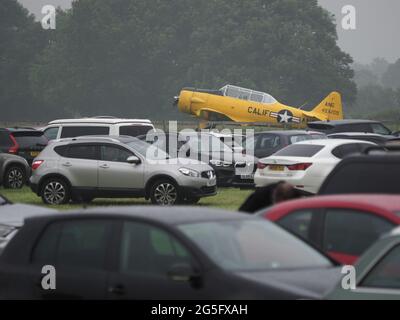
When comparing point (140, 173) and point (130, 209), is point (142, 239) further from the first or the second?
point (140, 173)

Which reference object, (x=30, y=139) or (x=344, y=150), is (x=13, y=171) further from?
(x=344, y=150)

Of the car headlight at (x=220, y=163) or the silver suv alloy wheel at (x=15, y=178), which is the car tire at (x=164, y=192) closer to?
the car headlight at (x=220, y=163)

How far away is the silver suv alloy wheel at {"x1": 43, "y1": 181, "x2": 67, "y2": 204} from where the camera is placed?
25625mm

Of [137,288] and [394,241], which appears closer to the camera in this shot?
Answer: [394,241]

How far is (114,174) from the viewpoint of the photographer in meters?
25.2

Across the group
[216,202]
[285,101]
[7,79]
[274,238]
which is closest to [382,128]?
[216,202]

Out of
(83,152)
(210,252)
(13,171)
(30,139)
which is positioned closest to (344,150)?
(83,152)

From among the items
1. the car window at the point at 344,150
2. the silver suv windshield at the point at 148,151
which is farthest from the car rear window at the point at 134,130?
the car window at the point at 344,150

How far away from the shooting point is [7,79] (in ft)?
415

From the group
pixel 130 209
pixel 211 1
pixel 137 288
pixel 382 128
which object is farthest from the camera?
pixel 211 1

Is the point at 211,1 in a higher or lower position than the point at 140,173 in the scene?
higher

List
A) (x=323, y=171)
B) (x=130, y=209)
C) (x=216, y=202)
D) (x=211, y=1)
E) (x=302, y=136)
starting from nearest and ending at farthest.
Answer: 1. (x=130, y=209)
2. (x=323, y=171)
3. (x=216, y=202)
4. (x=302, y=136)
5. (x=211, y=1)

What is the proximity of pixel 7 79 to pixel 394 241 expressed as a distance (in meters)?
121

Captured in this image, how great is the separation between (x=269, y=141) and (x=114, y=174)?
888 centimetres
